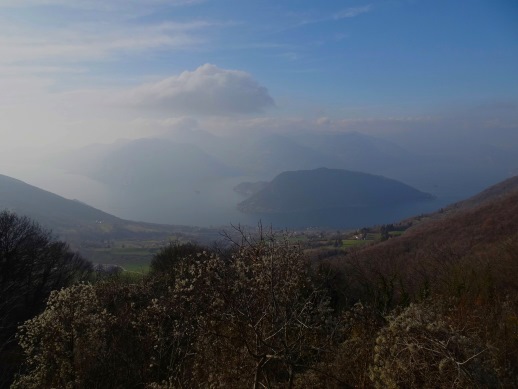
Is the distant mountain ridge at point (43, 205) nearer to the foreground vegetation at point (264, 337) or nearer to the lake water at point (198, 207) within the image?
the lake water at point (198, 207)

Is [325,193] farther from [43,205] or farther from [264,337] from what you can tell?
[264,337]

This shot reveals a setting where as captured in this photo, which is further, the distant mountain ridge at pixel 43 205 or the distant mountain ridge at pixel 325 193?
the distant mountain ridge at pixel 325 193

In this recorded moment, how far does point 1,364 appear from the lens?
1194 cm

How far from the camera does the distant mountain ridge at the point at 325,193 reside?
336 ft

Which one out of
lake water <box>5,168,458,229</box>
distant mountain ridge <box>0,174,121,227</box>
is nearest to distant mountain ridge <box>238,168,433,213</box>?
lake water <box>5,168,458,229</box>

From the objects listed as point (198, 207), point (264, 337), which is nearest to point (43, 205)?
point (198, 207)

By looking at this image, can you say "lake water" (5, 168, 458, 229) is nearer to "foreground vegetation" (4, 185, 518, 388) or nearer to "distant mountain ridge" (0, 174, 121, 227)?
"distant mountain ridge" (0, 174, 121, 227)

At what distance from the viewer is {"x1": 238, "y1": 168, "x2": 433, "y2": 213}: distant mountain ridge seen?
10244 cm

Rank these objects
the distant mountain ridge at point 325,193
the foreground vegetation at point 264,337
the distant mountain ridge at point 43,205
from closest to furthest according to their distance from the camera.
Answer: the foreground vegetation at point 264,337 → the distant mountain ridge at point 43,205 → the distant mountain ridge at point 325,193

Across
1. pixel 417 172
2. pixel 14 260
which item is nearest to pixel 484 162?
pixel 417 172

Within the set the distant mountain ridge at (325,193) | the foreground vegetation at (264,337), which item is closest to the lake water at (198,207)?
the distant mountain ridge at (325,193)

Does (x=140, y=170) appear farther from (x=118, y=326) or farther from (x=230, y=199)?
(x=118, y=326)

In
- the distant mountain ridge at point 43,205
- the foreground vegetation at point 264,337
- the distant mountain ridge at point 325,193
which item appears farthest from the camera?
the distant mountain ridge at point 325,193

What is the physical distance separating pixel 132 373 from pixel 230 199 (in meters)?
125
